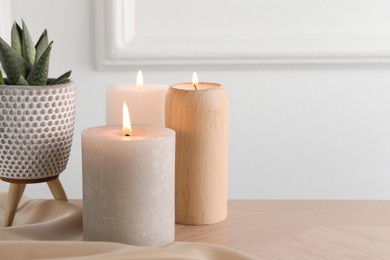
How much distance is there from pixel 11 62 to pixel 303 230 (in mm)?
341

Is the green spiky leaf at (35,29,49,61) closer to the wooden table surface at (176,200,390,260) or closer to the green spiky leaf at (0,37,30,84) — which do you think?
the green spiky leaf at (0,37,30,84)

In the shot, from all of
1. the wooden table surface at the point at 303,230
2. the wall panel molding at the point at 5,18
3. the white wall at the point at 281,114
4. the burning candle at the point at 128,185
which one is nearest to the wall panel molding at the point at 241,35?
the white wall at the point at 281,114

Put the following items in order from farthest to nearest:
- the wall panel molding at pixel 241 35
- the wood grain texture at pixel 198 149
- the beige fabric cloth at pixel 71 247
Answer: the wall panel molding at pixel 241 35 < the wood grain texture at pixel 198 149 < the beige fabric cloth at pixel 71 247

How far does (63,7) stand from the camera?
4.17ft

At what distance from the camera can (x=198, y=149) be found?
65 cm

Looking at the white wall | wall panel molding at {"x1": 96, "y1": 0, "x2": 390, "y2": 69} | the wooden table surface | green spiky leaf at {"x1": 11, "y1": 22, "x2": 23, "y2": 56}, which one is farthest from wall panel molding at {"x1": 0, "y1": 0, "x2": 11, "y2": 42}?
the wooden table surface

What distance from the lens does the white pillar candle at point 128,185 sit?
556 mm

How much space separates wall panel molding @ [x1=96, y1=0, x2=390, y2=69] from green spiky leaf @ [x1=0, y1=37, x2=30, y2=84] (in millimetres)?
625

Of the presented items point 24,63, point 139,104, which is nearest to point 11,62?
point 24,63

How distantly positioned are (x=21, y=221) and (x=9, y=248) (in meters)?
0.14

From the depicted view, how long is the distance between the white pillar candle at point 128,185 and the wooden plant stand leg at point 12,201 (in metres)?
0.11

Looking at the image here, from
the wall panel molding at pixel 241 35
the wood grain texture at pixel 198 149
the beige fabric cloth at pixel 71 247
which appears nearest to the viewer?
the beige fabric cloth at pixel 71 247

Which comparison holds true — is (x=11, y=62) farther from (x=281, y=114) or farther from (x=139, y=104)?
(x=281, y=114)

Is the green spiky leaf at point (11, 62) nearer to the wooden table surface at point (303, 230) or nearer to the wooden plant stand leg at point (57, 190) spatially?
the wooden plant stand leg at point (57, 190)
